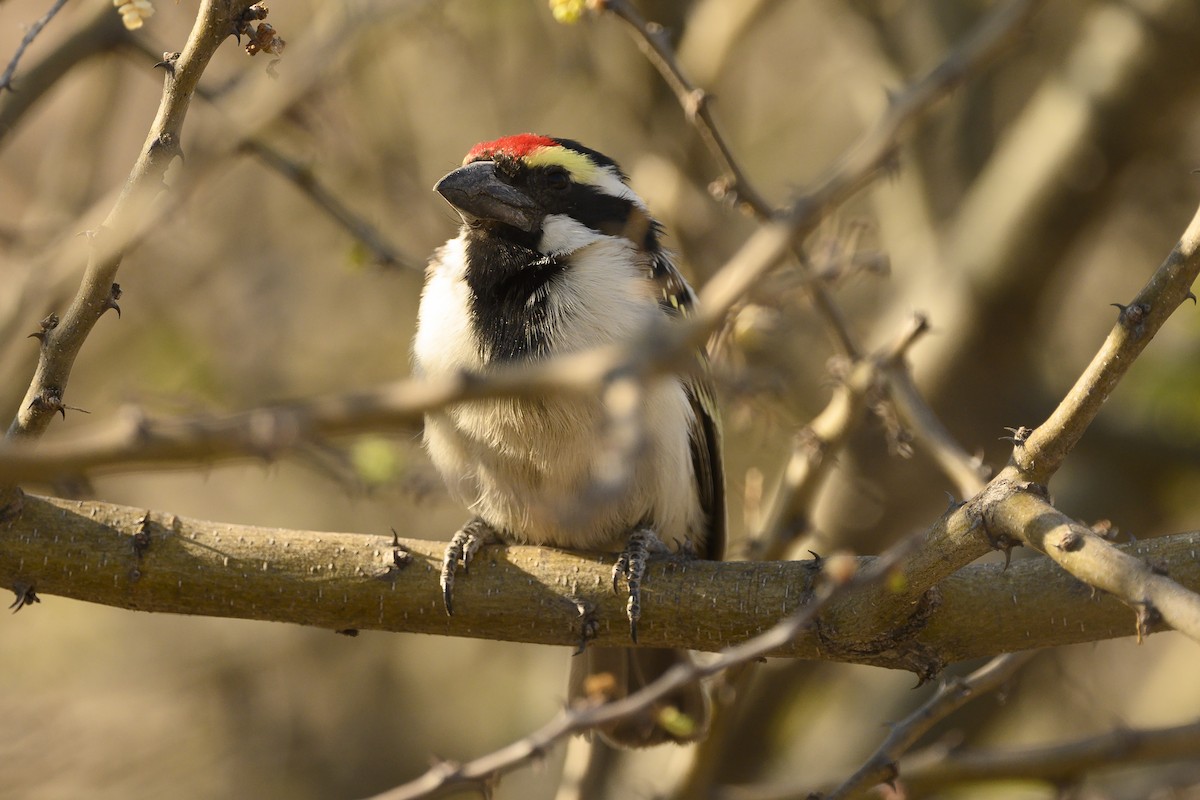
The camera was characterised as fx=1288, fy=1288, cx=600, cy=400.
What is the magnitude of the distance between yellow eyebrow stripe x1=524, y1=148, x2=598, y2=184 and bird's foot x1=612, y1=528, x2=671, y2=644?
1.44 m

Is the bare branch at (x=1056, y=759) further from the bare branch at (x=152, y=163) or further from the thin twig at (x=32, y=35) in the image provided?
the thin twig at (x=32, y=35)

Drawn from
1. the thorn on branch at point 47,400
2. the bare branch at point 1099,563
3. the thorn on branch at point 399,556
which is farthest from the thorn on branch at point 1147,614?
the thorn on branch at point 47,400

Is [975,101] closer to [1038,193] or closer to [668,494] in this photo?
[1038,193]

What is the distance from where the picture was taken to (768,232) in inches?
82.1

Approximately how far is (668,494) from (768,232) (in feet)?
9.34

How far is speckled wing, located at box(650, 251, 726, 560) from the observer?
4953mm

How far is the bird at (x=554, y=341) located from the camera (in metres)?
4.57

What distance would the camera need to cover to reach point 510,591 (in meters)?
3.97

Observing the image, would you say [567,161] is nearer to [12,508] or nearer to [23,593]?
[12,508]

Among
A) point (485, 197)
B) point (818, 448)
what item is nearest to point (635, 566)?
point (818, 448)

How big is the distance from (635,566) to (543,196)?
162 centimetres

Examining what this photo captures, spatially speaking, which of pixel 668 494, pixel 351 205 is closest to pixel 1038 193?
pixel 668 494

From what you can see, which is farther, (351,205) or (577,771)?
(351,205)

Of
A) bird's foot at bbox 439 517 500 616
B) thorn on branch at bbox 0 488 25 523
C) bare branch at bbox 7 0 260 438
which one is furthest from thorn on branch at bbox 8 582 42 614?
bird's foot at bbox 439 517 500 616
